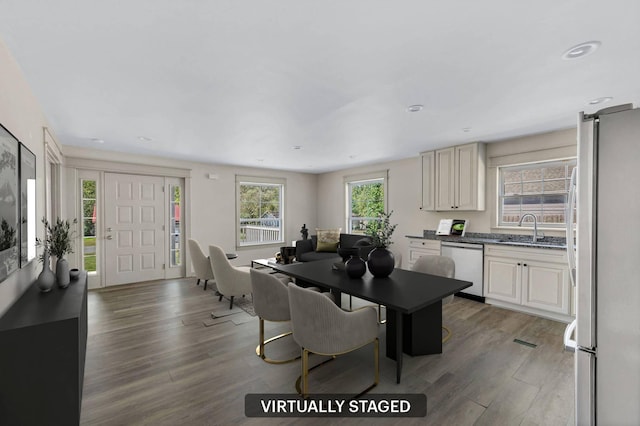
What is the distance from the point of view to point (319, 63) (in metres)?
2.07

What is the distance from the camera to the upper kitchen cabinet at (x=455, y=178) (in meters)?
4.47

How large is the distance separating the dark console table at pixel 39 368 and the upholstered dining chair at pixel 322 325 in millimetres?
1308

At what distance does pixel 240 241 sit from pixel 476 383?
5369 mm

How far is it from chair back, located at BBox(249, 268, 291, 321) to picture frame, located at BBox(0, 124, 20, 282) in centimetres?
149

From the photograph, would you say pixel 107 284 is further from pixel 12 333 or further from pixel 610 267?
pixel 610 267

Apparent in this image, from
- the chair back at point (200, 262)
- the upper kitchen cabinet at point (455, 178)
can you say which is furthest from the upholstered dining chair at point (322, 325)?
the upper kitchen cabinet at point (455, 178)

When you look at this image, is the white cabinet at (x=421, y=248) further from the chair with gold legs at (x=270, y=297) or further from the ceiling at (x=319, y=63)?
the chair with gold legs at (x=270, y=297)

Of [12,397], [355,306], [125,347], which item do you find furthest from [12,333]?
[355,306]

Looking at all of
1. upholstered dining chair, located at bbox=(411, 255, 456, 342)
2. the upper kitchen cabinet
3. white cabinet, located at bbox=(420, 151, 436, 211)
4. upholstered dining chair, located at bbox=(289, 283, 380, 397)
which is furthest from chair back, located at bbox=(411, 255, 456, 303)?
white cabinet, located at bbox=(420, 151, 436, 211)

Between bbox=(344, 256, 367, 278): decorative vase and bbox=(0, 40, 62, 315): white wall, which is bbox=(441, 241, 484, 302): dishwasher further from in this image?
bbox=(0, 40, 62, 315): white wall

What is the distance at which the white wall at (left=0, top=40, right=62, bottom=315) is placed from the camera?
1818mm

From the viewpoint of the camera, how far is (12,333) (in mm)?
1574

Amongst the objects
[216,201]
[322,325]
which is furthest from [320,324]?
[216,201]

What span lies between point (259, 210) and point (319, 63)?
209 inches
